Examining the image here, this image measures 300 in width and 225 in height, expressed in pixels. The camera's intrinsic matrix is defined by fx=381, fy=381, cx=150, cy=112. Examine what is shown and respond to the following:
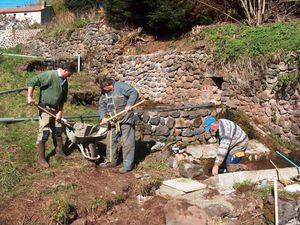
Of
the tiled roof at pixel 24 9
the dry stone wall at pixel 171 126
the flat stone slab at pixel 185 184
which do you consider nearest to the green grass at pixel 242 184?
the flat stone slab at pixel 185 184

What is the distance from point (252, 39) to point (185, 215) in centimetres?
620

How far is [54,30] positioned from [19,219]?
45.7 feet

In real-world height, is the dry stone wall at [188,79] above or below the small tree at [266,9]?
below

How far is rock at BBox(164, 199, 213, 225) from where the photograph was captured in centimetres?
506

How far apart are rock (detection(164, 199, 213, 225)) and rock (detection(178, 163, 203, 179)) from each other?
4.78ft

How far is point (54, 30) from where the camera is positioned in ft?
57.5

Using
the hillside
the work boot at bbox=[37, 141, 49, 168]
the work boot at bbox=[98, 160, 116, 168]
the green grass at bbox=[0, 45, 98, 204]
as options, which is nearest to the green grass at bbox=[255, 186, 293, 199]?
the hillside

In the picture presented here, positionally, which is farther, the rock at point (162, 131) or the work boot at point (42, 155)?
the rock at point (162, 131)

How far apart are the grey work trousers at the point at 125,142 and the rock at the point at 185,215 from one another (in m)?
1.60

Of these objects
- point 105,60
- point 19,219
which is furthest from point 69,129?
point 105,60

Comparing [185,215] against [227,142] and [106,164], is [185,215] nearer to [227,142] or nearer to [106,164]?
[227,142]

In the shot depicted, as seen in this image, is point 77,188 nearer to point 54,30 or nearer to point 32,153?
point 32,153

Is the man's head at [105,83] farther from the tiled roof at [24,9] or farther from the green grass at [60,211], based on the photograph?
the tiled roof at [24,9]

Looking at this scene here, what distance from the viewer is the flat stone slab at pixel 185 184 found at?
5.96 m
